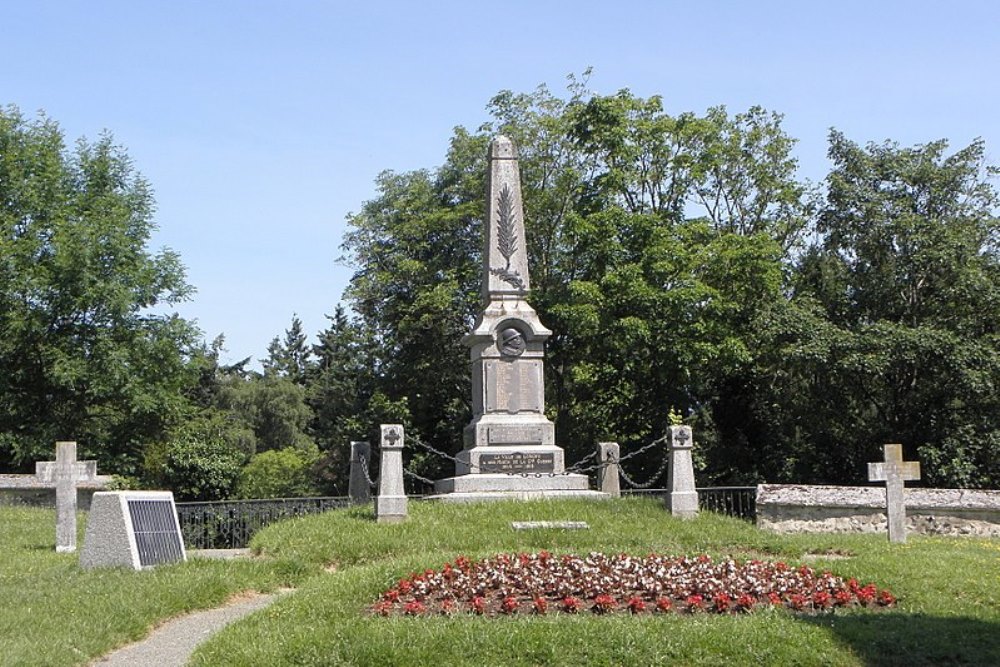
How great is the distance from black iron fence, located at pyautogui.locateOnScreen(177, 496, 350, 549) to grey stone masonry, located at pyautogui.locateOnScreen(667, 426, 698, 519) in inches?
258

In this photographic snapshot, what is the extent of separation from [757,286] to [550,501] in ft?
50.0

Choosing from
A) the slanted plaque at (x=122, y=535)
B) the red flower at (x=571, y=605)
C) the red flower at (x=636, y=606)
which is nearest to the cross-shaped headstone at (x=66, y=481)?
the slanted plaque at (x=122, y=535)

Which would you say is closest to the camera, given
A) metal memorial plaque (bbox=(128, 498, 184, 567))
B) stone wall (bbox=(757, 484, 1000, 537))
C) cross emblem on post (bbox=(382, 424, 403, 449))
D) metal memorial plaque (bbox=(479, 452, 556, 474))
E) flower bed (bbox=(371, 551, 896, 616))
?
flower bed (bbox=(371, 551, 896, 616))

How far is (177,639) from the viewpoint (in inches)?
403

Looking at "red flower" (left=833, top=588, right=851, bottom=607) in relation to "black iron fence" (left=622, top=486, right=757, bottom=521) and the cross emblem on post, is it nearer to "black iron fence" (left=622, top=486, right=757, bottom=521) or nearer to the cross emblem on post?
the cross emblem on post

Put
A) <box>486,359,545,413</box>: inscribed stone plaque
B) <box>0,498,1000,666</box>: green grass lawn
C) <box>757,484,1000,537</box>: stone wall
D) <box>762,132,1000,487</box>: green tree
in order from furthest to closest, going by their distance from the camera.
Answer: <box>762,132,1000,487</box>: green tree < <box>486,359,545,413</box>: inscribed stone plaque < <box>757,484,1000,537</box>: stone wall < <box>0,498,1000,666</box>: green grass lawn

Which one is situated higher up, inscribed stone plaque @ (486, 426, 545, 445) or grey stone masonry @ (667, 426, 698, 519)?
inscribed stone plaque @ (486, 426, 545, 445)

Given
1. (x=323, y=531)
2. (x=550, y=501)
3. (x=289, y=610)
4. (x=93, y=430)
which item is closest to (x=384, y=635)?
(x=289, y=610)

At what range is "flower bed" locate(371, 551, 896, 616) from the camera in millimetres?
10484

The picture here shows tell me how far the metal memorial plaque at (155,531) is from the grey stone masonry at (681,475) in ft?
23.7

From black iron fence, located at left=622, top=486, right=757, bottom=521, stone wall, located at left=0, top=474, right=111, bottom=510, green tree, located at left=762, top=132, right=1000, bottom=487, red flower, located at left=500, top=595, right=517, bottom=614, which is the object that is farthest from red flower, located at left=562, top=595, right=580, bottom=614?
green tree, located at left=762, top=132, right=1000, bottom=487

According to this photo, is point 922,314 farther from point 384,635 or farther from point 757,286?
point 384,635

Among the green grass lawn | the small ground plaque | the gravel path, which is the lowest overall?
the gravel path

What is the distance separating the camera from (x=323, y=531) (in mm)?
15812
